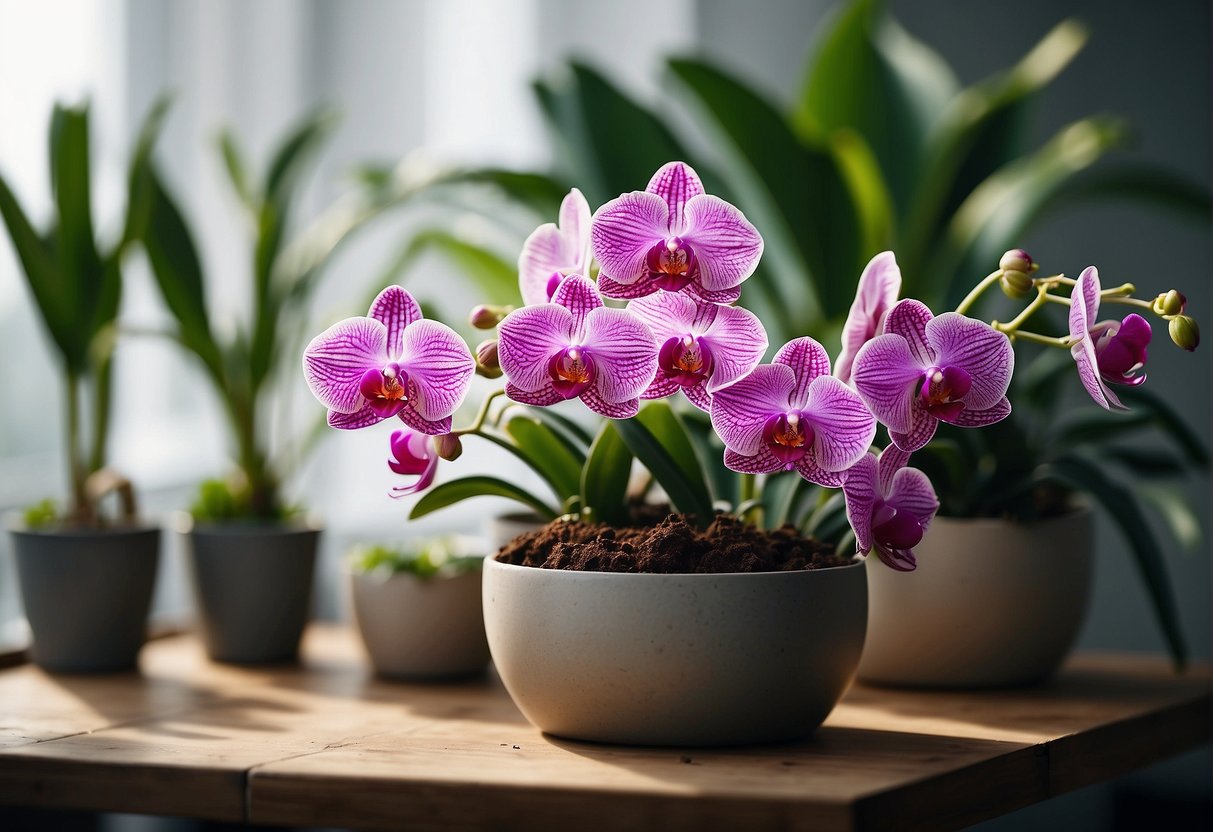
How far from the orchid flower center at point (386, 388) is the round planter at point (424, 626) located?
387 mm

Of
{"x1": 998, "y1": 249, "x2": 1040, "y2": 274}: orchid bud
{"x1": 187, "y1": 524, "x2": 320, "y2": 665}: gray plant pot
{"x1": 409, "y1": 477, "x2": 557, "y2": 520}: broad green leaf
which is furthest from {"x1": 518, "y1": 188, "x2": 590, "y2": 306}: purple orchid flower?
{"x1": 187, "y1": 524, "x2": 320, "y2": 665}: gray plant pot

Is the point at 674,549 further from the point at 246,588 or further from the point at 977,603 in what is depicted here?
the point at 246,588

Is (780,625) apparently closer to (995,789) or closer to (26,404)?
(995,789)

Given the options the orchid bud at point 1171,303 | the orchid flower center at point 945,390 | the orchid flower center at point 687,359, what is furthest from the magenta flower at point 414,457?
the orchid bud at point 1171,303

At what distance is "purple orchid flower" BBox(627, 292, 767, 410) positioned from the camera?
66 cm

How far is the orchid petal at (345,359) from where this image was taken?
66 centimetres

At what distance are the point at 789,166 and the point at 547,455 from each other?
59cm

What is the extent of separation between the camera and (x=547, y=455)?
813 millimetres

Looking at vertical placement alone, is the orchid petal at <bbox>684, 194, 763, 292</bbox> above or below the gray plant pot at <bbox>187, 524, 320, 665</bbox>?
above

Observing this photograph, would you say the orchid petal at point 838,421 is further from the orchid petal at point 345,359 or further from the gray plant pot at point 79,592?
the gray plant pot at point 79,592

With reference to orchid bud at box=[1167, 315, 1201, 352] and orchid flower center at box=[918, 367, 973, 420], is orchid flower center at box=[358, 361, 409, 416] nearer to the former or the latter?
orchid flower center at box=[918, 367, 973, 420]

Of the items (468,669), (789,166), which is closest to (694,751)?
(468,669)

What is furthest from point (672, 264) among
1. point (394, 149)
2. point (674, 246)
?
point (394, 149)

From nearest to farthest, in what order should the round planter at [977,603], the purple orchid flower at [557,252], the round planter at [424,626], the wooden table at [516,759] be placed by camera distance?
the wooden table at [516,759] < the purple orchid flower at [557,252] < the round planter at [977,603] < the round planter at [424,626]
